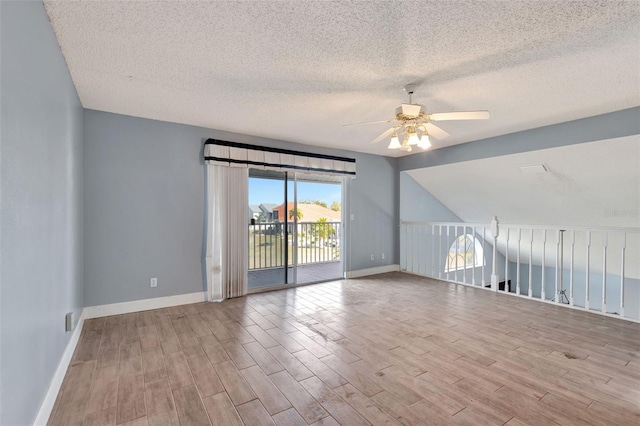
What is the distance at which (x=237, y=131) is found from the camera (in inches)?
164

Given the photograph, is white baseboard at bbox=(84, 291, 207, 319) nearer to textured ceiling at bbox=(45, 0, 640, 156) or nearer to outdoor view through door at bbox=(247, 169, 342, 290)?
outdoor view through door at bbox=(247, 169, 342, 290)

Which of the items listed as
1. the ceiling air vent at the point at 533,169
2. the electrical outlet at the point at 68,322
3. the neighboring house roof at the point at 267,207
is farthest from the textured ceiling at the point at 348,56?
the electrical outlet at the point at 68,322

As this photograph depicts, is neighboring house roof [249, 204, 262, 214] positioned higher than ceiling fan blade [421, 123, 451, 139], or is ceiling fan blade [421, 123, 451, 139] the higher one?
ceiling fan blade [421, 123, 451, 139]

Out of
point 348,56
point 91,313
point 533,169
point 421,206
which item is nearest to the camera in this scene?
point 348,56

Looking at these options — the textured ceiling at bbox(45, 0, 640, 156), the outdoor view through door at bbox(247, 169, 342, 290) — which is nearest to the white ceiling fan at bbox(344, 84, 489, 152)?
the textured ceiling at bbox(45, 0, 640, 156)

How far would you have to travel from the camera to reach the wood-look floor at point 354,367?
5.82 feet

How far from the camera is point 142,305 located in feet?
11.8

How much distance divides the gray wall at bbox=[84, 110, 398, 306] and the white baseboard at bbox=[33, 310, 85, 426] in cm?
86

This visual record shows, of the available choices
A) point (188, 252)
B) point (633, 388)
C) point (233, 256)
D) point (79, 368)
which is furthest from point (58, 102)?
point (633, 388)

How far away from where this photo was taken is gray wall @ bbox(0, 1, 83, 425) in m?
1.21

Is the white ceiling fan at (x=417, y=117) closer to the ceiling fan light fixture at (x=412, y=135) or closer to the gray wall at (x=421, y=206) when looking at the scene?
the ceiling fan light fixture at (x=412, y=135)

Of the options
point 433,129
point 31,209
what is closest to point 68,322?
point 31,209

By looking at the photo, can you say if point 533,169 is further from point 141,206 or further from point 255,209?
point 141,206

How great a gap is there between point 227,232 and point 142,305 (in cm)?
131
